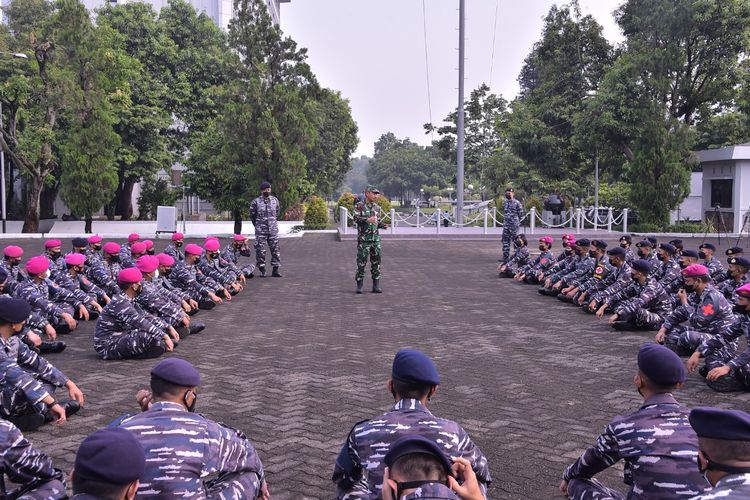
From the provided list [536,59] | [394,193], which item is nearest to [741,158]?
[536,59]

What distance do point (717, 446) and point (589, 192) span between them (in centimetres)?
4506

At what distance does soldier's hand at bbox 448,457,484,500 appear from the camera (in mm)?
2727

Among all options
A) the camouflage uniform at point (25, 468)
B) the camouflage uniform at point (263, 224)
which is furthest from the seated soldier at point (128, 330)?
the camouflage uniform at point (263, 224)

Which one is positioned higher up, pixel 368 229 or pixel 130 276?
pixel 368 229

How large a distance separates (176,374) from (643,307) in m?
8.22

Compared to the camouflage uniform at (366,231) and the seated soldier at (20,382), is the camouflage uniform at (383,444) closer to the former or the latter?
the seated soldier at (20,382)

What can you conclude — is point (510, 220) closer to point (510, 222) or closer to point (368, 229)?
point (510, 222)

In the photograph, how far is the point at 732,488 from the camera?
258cm

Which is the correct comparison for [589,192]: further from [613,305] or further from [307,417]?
[307,417]

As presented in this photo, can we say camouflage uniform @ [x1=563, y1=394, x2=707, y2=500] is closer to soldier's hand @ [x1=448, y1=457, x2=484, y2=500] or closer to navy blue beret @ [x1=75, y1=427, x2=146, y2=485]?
soldier's hand @ [x1=448, y1=457, x2=484, y2=500]

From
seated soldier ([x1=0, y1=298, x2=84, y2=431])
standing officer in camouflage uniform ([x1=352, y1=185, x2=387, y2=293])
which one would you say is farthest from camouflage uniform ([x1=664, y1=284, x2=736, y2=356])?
seated soldier ([x1=0, y1=298, x2=84, y2=431])

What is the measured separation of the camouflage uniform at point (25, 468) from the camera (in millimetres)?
3844

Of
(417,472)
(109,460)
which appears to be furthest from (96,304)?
(417,472)

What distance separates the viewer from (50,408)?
5922 millimetres
